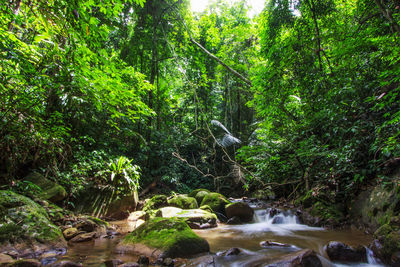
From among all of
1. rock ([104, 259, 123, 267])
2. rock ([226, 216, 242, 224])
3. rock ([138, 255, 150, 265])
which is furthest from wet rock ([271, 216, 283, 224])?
rock ([104, 259, 123, 267])

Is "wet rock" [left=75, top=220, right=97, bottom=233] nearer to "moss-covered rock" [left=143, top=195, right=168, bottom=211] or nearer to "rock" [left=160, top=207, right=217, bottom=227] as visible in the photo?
"rock" [left=160, top=207, right=217, bottom=227]

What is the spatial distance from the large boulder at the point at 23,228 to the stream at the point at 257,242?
380mm

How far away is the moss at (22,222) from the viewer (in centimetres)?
288

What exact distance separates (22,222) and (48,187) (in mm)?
2089

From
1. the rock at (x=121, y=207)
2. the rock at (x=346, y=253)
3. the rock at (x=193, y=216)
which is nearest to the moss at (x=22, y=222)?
the rock at (x=121, y=207)

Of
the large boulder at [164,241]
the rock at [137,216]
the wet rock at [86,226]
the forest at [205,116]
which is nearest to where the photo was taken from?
the large boulder at [164,241]

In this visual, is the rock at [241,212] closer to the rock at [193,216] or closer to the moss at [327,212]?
the rock at [193,216]

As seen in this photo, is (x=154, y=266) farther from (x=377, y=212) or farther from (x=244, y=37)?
(x=244, y=37)

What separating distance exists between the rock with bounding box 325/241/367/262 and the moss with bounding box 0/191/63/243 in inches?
167

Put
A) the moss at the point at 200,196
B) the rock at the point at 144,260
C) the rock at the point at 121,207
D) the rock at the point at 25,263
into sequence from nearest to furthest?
the rock at the point at 25,263
the rock at the point at 144,260
the rock at the point at 121,207
the moss at the point at 200,196

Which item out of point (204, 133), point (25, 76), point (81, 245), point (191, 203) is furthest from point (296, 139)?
point (204, 133)

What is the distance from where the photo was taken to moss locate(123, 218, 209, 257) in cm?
303

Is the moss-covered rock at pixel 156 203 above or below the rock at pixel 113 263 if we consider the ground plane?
below

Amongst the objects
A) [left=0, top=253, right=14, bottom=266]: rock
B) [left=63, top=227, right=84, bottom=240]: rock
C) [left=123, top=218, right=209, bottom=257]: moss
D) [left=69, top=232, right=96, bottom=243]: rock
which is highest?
[left=0, top=253, right=14, bottom=266]: rock
